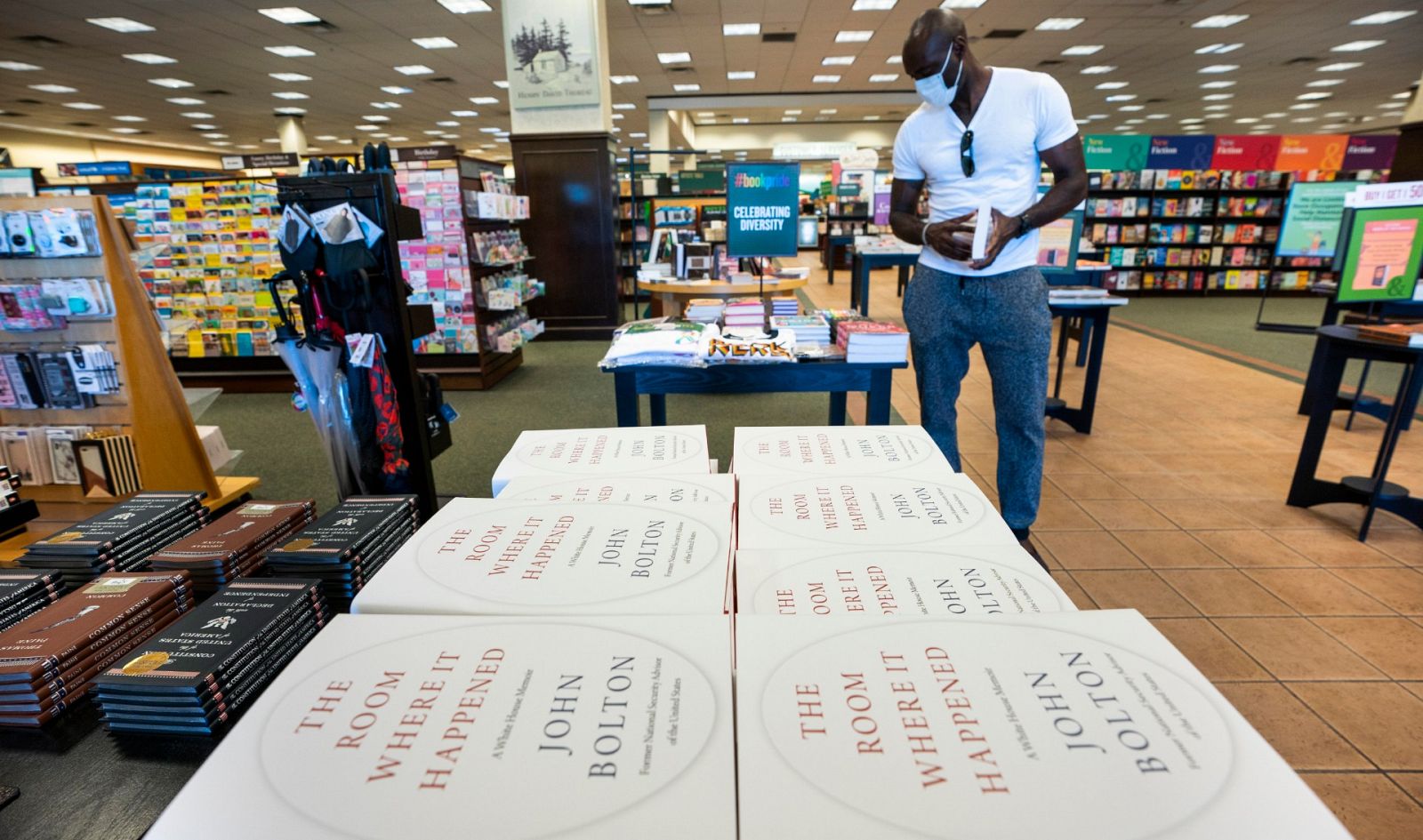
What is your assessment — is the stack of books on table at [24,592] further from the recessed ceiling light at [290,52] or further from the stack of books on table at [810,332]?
the recessed ceiling light at [290,52]

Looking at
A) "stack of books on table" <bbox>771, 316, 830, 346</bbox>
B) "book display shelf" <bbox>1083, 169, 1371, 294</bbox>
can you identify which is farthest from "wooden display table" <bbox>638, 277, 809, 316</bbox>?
"book display shelf" <bbox>1083, 169, 1371, 294</bbox>

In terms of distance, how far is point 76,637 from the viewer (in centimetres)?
82

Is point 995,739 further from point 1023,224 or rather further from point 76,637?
point 1023,224

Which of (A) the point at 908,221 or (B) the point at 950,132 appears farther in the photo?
(A) the point at 908,221

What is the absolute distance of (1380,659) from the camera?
2.07 metres

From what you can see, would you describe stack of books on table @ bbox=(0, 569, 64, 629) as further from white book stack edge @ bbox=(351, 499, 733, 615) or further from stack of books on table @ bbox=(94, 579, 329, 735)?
white book stack edge @ bbox=(351, 499, 733, 615)

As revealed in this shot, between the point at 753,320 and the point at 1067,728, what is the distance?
87.3 inches

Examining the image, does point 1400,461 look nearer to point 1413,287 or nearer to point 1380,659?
point 1413,287

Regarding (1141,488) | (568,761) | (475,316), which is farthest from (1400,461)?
(475,316)

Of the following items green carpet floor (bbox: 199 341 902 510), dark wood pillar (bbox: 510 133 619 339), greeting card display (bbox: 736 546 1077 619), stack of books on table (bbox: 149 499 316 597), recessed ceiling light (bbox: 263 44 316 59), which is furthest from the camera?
recessed ceiling light (bbox: 263 44 316 59)

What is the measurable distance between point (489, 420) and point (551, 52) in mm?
3740

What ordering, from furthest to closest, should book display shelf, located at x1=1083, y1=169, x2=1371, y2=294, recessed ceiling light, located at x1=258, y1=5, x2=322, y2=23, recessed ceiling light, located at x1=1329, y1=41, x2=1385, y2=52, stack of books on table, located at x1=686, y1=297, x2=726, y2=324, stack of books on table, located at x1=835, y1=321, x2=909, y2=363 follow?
recessed ceiling light, located at x1=1329, y1=41, x2=1385, y2=52 < book display shelf, located at x1=1083, y1=169, x2=1371, y2=294 < recessed ceiling light, located at x1=258, y1=5, x2=322, y2=23 < stack of books on table, located at x1=686, y1=297, x2=726, y2=324 < stack of books on table, located at x1=835, y1=321, x2=909, y2=363

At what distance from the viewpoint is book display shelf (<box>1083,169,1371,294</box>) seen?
1019 cm

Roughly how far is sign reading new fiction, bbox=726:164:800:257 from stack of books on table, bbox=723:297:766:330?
17.5 inches
